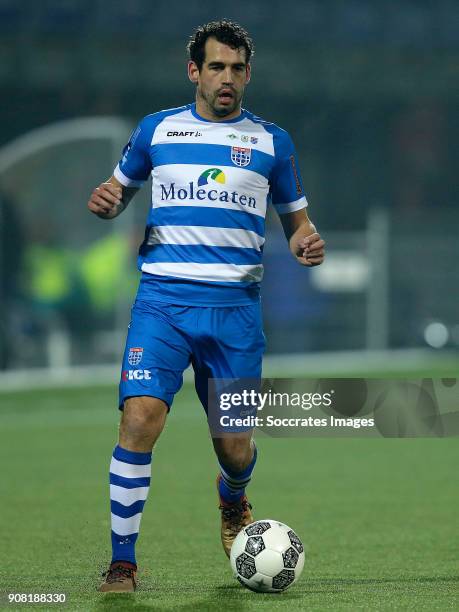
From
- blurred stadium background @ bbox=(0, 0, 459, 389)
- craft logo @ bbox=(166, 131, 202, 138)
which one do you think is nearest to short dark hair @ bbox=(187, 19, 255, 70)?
craft logo @ bbox=(166, 131, 202, 138)

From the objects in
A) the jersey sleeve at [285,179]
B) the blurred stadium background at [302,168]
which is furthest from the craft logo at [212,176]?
the blurred stadium background at [302,168]

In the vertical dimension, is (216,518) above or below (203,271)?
below

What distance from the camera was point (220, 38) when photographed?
5047mm

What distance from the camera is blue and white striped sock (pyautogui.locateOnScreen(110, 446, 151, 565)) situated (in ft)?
15.7

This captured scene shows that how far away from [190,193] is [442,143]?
22120mm

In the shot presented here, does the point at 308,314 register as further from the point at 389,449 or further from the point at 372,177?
the point at 389,449

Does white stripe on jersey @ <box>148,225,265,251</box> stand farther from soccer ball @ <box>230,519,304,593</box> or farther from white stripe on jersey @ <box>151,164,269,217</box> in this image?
soccer ball @ <box>230,519,304,593</box>

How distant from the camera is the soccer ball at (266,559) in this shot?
4750 mm

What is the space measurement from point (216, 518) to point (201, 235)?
2520mm

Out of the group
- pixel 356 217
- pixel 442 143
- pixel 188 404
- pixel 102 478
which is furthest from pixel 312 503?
pixel 442 143

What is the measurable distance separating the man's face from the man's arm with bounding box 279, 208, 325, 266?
50cm

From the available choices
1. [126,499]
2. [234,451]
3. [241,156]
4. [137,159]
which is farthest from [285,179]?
[126,499]

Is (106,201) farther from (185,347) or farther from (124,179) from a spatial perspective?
(185,347)

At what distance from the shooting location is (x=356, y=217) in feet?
81.7
